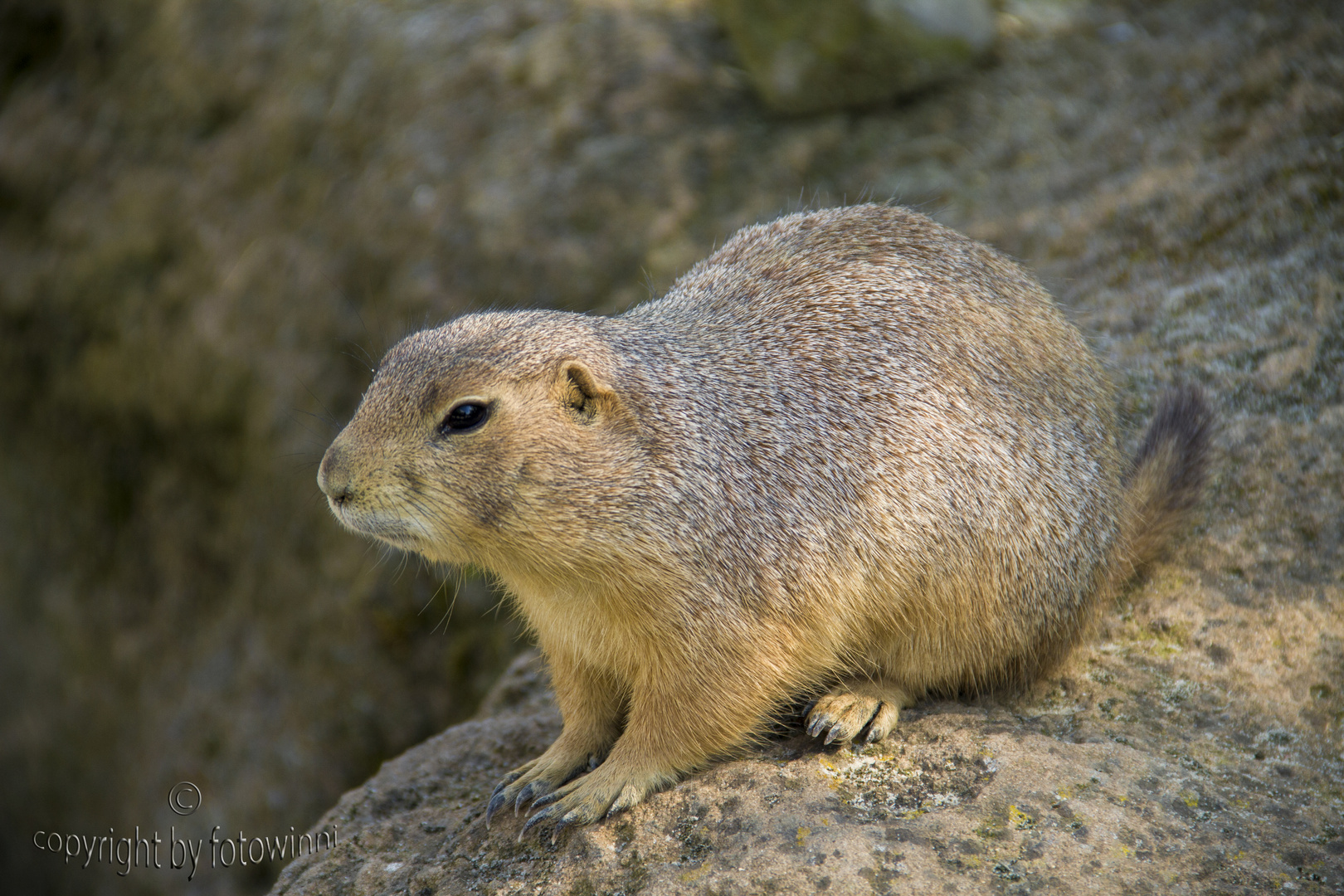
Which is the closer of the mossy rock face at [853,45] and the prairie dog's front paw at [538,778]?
the prairie dog's front paw at [538,778]

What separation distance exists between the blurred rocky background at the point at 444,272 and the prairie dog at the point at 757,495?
1.92ft

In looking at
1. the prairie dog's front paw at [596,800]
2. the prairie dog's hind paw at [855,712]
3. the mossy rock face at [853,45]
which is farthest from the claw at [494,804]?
the mossy rock face at [853,45]

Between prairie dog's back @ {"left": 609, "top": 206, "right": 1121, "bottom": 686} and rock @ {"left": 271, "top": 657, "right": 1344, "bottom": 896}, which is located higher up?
prairie dog's back @ {"left": 609, "top": 206, "right": 1121, "bottom": 686}

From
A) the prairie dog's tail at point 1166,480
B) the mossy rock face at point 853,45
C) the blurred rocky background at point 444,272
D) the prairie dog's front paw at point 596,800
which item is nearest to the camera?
the prairie dog's front paw at point 596,800

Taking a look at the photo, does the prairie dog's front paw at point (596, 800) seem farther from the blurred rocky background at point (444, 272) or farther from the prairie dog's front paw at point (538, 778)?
the blurred rocky background at point (444, 272)

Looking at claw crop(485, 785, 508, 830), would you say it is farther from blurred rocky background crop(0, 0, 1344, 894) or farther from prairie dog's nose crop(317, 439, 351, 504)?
prairie dog's nose crop(317, 439, 351, 504)

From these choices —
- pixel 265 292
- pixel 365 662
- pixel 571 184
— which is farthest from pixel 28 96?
pixel 365 662

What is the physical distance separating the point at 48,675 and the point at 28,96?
627 centimetres

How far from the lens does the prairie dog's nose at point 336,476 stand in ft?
10.5

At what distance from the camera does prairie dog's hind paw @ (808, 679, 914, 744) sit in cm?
346

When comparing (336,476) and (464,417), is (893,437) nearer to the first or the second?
(464,417)

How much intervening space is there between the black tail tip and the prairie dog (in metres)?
0.16

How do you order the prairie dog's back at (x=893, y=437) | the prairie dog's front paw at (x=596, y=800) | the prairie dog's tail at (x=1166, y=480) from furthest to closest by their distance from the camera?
the prairie dog's tail at (x=1166, y=480), the prairie dog's back at (x=893, y=437), the prairie dog's front paw at (x=596, y=800)

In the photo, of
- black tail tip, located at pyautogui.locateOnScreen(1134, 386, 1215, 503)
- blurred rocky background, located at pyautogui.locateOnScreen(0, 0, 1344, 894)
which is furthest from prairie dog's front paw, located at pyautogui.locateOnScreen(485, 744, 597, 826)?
black tail tip, located at pyautogui.locateOnScreen(1134, 386, 1215, 503)
